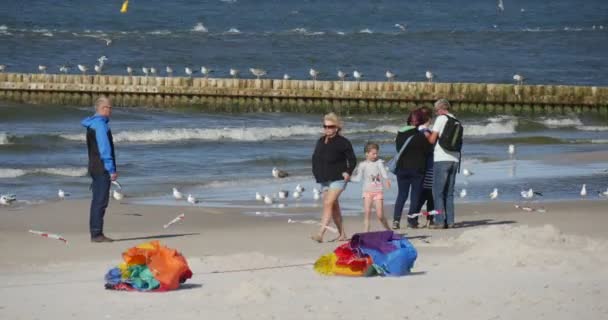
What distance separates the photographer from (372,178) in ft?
45.9

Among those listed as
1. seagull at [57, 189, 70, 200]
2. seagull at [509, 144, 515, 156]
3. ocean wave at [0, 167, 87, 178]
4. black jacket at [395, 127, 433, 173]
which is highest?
black jacket at [395, 127, 433, 173]

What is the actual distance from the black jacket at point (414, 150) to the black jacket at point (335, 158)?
4.81 feet

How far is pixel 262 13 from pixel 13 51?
134 feet

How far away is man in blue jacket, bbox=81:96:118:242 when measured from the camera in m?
13.5

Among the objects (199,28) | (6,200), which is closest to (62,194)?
(6,200)

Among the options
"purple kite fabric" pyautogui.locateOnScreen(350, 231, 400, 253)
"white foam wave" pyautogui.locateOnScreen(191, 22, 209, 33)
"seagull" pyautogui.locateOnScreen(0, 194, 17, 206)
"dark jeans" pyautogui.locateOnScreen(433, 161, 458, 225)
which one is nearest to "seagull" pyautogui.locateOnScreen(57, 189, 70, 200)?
"seagull" pyautogui.locateOnScreen(0, 194, 17, 206)

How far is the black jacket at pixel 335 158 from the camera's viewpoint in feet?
44.4

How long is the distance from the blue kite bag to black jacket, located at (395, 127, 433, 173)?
3673 mm

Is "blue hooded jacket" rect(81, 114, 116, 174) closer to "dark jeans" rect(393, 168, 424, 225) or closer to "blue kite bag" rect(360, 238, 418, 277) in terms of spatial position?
"dark jeans" rect(393, 168, 424, 225)

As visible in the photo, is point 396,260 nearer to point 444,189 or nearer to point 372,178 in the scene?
point 372,178

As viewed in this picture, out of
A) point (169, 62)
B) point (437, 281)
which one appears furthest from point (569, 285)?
point (169, 62)

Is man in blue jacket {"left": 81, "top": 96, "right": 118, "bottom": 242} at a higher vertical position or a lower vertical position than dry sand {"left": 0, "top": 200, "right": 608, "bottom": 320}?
higher

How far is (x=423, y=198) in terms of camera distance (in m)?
15.4

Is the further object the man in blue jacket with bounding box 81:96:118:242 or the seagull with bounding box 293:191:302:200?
the seagull with bounding box 293:191:302:200
